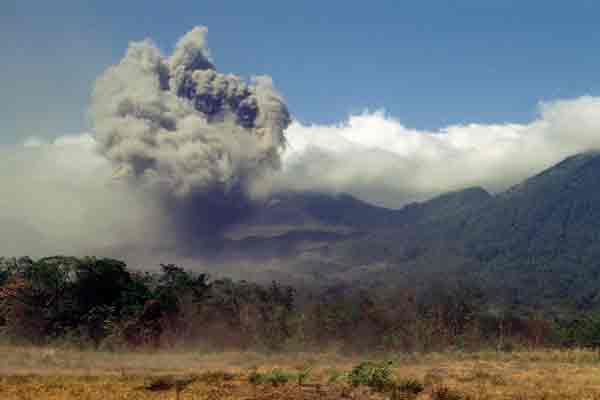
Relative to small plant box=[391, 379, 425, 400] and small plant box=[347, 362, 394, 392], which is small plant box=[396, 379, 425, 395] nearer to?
small plant box=[391, 379, 425, 400]

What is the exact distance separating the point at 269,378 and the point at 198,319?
2071 centimetres

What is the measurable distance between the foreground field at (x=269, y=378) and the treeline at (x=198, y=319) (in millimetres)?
6541

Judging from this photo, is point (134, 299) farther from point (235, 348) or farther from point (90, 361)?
point (90, 361)

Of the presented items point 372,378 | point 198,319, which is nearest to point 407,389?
point 372,378

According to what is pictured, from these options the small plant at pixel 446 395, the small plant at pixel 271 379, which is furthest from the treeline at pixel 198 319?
the small plant at pixel 446 395

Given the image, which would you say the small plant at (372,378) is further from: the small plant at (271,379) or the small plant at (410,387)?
the small plant at (271,379)

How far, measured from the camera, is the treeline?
35812mm

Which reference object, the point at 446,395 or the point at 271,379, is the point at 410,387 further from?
the point at 271,379

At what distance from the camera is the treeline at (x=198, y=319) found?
35812mm

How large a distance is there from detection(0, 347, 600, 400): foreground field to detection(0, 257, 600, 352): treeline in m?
6.54

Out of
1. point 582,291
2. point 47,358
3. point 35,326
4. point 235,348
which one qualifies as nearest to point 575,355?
point 235,348

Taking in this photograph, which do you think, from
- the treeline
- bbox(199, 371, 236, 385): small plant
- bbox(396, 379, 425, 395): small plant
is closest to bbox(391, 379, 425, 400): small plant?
bbox(396, 379, 425, 395): small plant

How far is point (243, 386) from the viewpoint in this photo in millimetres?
18062

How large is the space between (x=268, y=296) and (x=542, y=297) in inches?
2976
